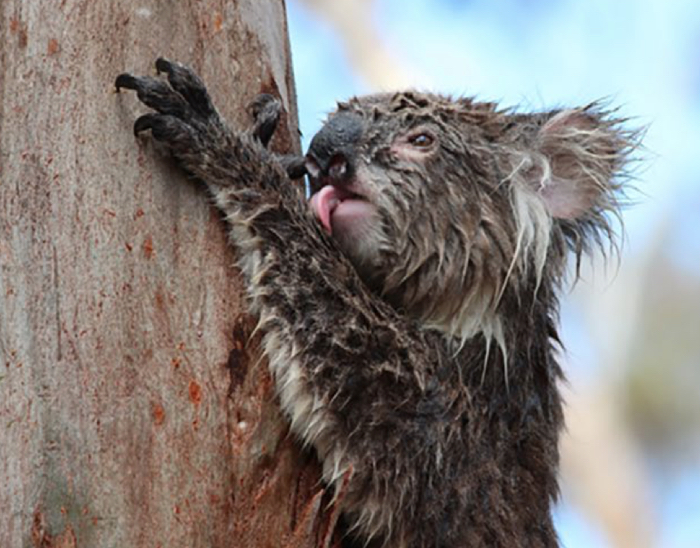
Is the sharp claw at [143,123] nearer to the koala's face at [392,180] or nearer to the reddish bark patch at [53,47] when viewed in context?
Answer: the reddish bark patch at [53,47]

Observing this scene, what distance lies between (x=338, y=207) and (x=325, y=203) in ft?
0.15

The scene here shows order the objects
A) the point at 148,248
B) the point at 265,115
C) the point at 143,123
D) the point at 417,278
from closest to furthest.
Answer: the point at 148,248, the point at 143,123, the point at 265,115, the point at 417,278

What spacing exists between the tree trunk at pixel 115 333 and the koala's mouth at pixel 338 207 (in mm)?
467

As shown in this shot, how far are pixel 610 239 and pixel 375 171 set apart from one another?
35.4 inches

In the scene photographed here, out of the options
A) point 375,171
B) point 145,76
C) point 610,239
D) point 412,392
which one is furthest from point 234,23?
point 610,239

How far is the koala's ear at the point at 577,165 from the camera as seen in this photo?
4.08 meters

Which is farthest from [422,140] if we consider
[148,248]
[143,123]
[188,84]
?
[148,248]

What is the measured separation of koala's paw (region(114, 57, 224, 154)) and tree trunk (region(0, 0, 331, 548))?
0.20 ft

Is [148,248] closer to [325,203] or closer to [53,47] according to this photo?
[53,47]

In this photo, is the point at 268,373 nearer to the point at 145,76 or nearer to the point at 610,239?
the point at 145,76

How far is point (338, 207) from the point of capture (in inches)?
148

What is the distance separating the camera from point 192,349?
124 inches

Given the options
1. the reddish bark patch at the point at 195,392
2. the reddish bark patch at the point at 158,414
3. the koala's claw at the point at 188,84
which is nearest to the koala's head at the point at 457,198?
the koala's claw at the point at 188,84

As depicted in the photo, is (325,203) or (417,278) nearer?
(325,203)
